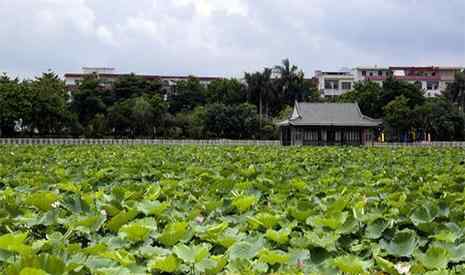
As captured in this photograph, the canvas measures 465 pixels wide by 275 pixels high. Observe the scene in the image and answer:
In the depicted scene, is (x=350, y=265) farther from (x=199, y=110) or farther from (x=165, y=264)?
(x=199, y=110)

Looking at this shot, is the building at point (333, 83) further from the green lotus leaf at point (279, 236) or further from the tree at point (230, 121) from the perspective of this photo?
the green lotus leaf at point (279, 236)

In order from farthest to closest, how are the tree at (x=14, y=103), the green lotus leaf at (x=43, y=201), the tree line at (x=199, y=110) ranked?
the tree line at (x=199, y=110), the tree at (x=14, y=103), the green lotus leaf at (x=43, y=201)

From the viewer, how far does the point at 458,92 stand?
64.3 metres

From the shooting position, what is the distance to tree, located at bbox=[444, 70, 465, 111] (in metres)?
63.7

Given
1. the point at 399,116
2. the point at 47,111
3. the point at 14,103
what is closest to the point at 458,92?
the point at 399,116

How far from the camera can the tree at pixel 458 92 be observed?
63.7 metres

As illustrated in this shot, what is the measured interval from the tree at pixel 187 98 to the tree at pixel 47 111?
655 inches

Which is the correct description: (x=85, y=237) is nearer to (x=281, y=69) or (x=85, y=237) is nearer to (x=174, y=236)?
(x=174, y=236)

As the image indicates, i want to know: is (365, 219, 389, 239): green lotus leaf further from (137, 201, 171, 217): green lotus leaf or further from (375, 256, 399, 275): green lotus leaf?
(137, 201, 171, 217): green lotus leaf

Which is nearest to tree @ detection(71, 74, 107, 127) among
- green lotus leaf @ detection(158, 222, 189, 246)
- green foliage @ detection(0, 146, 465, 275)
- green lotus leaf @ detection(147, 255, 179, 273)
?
green foliage @ detection(0, 146, 465, 275)

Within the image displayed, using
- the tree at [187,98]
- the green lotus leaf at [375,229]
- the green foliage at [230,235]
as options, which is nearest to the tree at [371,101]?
the tree at [187,98]

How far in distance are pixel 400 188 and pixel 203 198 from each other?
6.38ft

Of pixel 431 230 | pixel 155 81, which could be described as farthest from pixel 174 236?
pixel 155 81

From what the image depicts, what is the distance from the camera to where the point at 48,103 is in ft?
145
